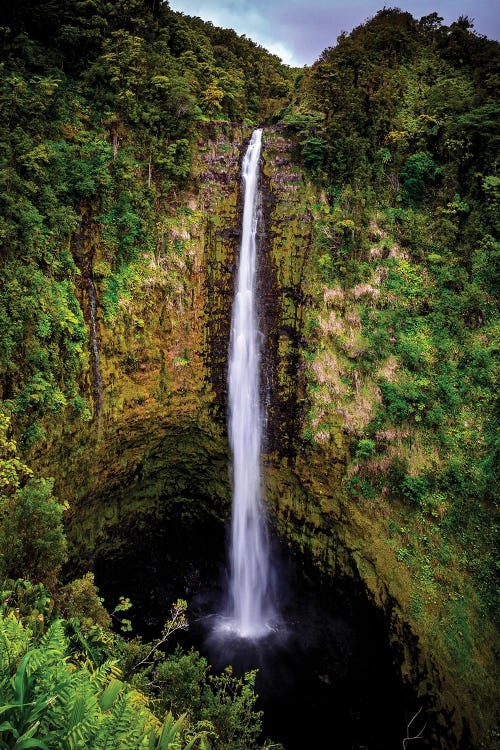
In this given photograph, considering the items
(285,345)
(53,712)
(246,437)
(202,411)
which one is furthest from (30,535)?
(285,345)

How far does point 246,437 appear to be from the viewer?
14820 millimetres

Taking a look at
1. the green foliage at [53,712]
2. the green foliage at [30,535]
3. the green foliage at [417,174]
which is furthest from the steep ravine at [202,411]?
the green foliage at [53,712]

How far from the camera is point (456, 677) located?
1021 centimetres

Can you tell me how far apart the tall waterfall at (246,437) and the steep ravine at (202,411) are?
17.0 inches

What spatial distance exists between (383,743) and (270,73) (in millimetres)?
27104

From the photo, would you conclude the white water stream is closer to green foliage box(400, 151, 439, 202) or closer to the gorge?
the gorge

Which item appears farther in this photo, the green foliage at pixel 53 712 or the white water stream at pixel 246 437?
the white water stream at pixel 246 437

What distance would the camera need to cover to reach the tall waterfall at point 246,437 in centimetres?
1463

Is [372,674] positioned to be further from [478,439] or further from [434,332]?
[434,332]

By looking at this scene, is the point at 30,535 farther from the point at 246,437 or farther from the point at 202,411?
the point at 246,437

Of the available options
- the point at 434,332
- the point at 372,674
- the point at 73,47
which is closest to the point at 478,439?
the point at 434,332

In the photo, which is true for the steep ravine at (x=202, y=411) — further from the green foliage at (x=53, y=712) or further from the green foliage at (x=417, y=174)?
the green foliage at (x=53, y=712)

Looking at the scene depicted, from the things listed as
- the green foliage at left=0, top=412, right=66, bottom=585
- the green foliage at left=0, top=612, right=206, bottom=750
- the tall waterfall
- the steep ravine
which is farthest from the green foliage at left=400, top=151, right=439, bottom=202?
the green foliage at left=0, top=612, right=206, bottom=750

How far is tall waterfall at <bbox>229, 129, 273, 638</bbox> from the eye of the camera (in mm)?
14633
